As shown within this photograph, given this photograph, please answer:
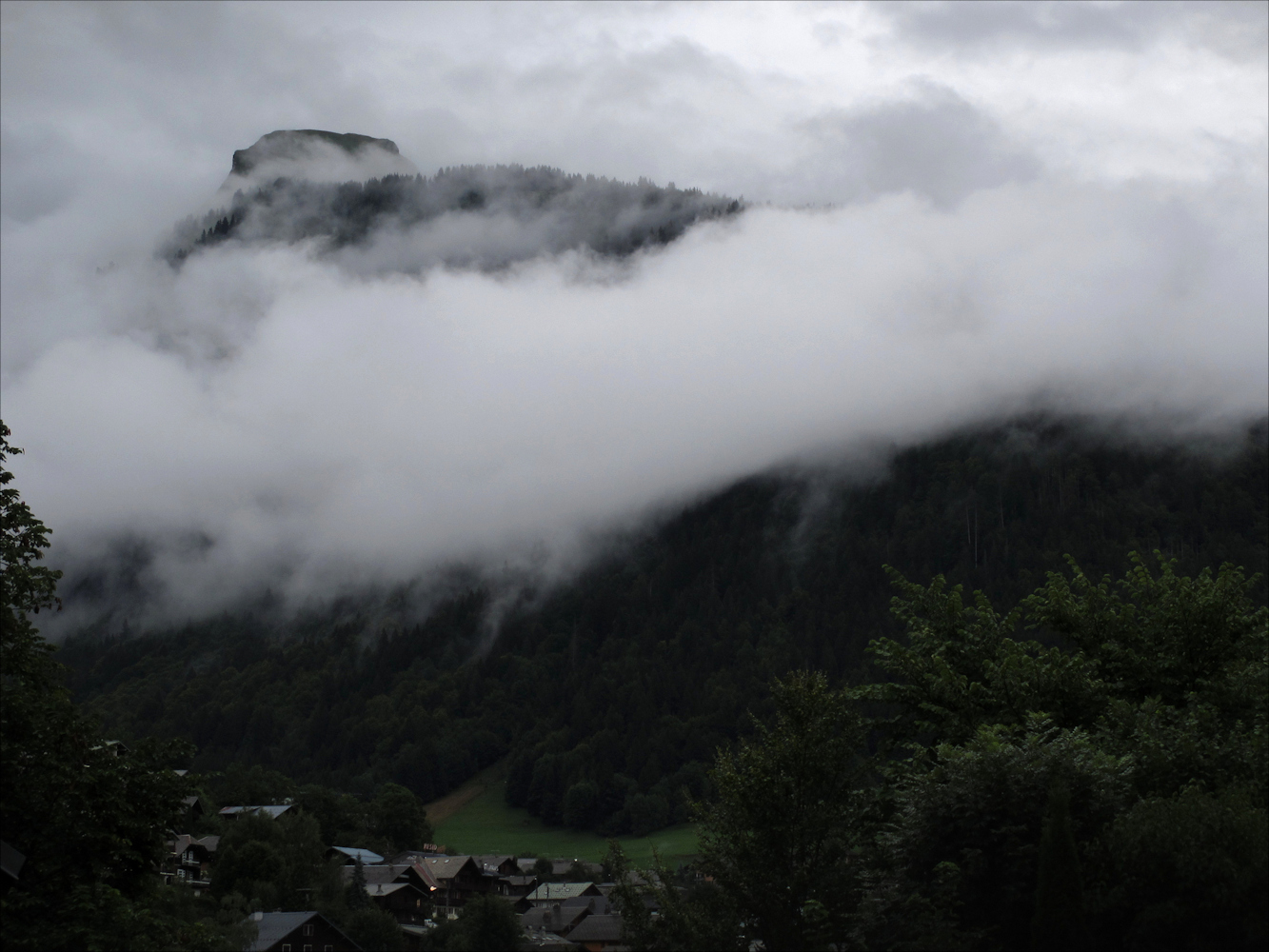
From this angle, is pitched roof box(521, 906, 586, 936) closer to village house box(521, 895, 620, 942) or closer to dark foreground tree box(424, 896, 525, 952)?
village house box(521, 895, 620, 942)

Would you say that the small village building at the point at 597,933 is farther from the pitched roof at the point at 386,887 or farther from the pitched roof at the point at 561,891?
the pitched roof at the point at 561,891

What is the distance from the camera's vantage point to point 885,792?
34.7 meters

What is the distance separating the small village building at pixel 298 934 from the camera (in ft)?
247

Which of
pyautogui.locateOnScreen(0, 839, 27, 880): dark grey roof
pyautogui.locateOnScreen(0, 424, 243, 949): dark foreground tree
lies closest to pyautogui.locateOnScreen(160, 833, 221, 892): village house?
pyautogui.locateOnScreen(0, 424, 243, 949): dark foreground tree

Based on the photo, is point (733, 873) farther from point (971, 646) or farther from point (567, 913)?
point (567, 913)

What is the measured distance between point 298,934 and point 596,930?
3312cm

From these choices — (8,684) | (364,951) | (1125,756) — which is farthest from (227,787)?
(1125,756)

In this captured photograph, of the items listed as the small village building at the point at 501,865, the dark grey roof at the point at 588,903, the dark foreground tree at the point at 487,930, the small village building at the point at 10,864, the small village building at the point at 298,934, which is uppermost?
the small village building at the point at 10,864

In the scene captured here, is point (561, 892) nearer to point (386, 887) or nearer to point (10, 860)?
point (386, 887)

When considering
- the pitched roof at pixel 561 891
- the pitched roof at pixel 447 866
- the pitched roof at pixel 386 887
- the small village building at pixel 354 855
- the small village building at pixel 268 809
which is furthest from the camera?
the pitched roof at pixel 561 891

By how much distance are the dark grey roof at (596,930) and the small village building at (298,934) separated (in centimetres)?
2432

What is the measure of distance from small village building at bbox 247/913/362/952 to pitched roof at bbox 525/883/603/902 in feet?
168

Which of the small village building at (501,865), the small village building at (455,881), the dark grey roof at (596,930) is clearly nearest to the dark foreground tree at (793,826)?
the dark grey roof at (596,930)

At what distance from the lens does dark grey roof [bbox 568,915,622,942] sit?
330 ft
